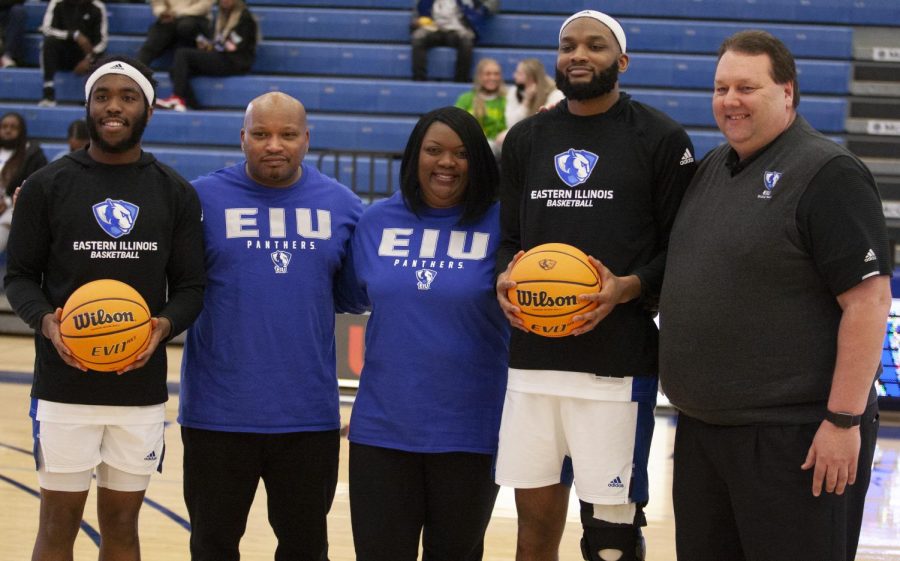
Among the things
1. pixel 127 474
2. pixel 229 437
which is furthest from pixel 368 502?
pixel 127 474

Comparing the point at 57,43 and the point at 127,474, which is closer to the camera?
the point at 127,474

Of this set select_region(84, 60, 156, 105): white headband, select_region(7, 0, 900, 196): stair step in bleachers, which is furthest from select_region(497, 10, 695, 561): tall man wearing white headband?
select_region(7, 0, 900, 196): stair step in bleachers

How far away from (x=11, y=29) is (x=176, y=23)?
1868 millimetres

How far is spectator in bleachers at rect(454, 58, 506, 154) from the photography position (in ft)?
29.4

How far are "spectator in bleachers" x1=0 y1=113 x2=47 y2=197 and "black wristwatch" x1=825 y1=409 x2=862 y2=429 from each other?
7.81 m

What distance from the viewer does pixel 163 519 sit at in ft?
16.0

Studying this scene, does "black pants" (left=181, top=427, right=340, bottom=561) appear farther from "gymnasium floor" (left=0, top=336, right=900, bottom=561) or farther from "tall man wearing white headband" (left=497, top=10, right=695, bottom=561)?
"gymnasium floor" (left=0, top=336, right=900, bottom=561)

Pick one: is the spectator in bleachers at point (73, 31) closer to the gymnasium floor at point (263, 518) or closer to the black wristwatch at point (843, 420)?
the gymnasium floor at point (263, 518)

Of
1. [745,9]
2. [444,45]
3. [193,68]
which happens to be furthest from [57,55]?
[745,9]

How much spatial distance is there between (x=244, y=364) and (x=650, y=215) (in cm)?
126

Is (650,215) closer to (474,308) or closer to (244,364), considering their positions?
(474,308)

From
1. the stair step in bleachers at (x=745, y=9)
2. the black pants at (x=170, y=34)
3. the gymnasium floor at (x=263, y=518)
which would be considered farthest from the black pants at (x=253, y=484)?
the stair step in bleachers at (x=745, y=9)

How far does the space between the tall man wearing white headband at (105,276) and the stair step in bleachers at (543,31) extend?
8315 mm

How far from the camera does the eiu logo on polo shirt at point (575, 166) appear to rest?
3.16 m
